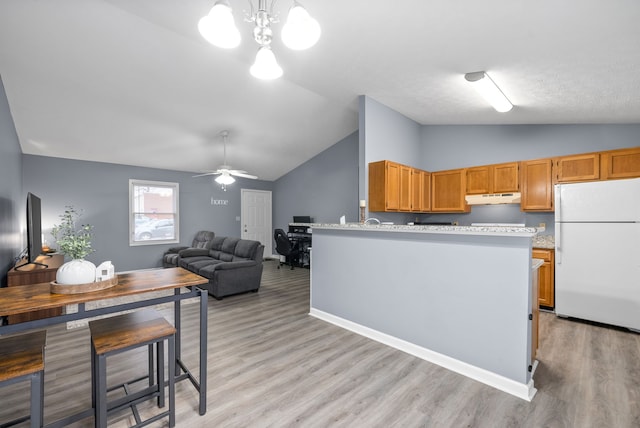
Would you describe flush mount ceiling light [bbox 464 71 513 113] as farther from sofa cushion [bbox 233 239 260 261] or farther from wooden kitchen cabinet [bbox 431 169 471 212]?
sofa cushion [bbox 233 239 260 261]

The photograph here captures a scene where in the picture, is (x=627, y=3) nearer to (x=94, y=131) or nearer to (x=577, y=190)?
(x=577, y=190)

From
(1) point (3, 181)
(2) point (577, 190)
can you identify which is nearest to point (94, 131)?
(1) point (3, 181)

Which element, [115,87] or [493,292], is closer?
Answer: [493,292]

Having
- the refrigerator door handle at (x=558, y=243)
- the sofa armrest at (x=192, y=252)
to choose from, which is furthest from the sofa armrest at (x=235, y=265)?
the refrigerator door handle at (x=558, y=243)

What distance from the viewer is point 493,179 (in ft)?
15.2

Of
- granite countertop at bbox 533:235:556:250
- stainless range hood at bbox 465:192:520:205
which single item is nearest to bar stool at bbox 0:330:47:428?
granite countertop at bbox 533:235:556:250

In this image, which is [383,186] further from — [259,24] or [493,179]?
[259,24]

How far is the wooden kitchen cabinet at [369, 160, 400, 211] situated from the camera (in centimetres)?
400

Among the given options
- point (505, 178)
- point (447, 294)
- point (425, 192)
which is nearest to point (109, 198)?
point (425, 192)

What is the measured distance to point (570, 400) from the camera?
6.63ft

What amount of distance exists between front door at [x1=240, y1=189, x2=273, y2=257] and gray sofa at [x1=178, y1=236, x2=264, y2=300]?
2.60 m

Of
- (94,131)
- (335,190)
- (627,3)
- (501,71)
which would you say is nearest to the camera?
(627,3)

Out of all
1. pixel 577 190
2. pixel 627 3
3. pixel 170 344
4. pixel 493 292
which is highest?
pixel 627 3

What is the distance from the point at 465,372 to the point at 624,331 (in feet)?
7.94
